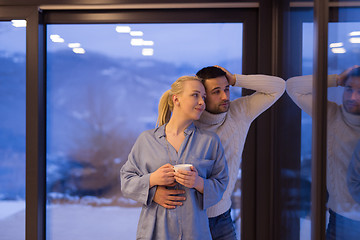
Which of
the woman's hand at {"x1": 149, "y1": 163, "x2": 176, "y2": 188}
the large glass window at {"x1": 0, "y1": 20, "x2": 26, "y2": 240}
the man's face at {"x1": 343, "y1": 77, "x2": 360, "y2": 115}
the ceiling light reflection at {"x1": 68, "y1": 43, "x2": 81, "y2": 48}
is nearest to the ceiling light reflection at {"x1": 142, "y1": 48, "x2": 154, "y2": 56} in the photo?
the ceiling light reflection at {"x1": 68, "y1": 43, "x2": 81, "y2": 48}

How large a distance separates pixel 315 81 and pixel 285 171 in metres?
0.80

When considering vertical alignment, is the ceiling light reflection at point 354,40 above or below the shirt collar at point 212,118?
above

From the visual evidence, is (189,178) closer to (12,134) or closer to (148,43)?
(148,43)

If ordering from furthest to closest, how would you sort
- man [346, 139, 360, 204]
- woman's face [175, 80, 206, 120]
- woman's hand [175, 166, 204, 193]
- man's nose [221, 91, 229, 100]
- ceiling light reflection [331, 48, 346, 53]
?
man's nose [221, 91, 229, 100] → woman's face [175, 80, 206, 120] → woman's hand [175, 166, 204, 193] → ceiling light reflection [331, 48, 346, 53] → man [346, 139, 360, 204]

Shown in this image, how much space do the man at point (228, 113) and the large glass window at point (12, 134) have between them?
1.40 m

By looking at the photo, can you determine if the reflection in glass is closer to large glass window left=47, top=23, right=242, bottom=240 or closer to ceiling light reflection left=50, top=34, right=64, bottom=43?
large glass window left=47, top=23, right=242, bottom=240

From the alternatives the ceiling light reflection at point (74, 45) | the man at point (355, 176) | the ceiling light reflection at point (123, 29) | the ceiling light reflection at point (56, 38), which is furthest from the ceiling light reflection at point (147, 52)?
the man at point (355, 176)

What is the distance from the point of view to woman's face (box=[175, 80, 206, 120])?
175 cm

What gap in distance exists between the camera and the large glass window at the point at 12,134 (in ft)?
8.95

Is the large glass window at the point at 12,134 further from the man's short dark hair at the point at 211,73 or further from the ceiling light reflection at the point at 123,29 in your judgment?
the man's short dark hair at the point at 211,73

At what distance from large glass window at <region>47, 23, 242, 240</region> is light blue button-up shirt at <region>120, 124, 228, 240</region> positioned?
0.96m

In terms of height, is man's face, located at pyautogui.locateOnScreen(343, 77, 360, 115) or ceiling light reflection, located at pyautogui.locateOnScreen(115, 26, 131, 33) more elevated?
ceiling light reflection, located at pyautogui.locateOnScreen(115, 26, 131, 33)

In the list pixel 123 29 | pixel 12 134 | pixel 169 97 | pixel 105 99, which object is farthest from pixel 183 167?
pixel 12 134

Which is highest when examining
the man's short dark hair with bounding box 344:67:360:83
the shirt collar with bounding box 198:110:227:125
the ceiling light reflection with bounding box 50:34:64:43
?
the ceiling light reflection with bounding box 50:34:64:43
